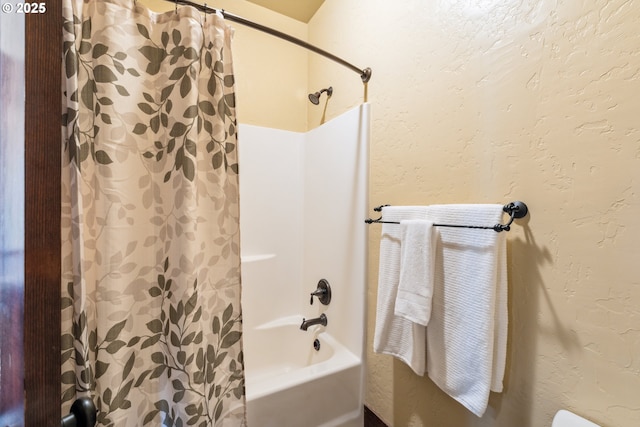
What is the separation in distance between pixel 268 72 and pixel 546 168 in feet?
6.13

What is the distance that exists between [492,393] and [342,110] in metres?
1.52

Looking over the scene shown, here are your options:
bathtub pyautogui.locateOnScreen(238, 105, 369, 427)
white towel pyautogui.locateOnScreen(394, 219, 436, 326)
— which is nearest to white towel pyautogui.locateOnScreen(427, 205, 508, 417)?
white towel pyautogui.locateOnScreen(394, 219, 436, 326)

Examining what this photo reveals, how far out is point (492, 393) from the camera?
2.97 feet

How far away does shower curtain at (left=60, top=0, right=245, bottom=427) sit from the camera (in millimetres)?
847

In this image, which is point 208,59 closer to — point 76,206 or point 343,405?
point 76,206

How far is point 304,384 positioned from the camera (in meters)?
1.25

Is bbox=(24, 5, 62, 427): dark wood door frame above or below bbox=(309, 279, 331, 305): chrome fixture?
above

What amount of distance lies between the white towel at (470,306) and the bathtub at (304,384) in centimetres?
57

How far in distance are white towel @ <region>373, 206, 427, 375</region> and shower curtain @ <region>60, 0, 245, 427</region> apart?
1.92ft

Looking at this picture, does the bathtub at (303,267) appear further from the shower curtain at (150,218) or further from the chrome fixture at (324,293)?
the shower curtain at (150,218)

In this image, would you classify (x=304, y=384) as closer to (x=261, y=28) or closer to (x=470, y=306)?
(x=470, y=306)

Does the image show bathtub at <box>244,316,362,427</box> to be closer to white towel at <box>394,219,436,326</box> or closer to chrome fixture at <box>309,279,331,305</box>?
chrome fixture at <box>309,279,331,305</box>

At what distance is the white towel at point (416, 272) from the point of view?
3.10 feet

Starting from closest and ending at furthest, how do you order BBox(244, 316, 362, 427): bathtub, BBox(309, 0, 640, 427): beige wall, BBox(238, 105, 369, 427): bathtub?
BBox(309, 0, 640, 427): beige wall → BBox(244, 316, 362, 427): bathtub → BBox(238, 105, 369, 427): bathtub
